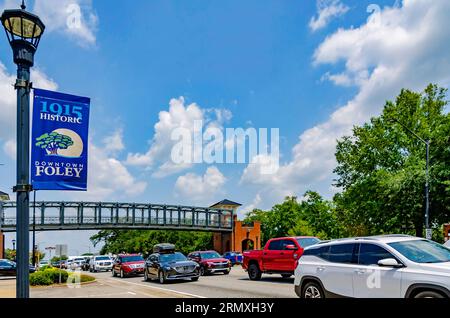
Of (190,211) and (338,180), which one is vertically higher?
(338,180)

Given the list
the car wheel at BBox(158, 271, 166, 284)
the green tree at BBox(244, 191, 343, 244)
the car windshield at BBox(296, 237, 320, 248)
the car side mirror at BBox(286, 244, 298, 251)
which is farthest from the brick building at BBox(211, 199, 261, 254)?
the car side mirror at BBox(286, 244, 298, 251)

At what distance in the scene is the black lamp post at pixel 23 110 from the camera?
20.1 ft

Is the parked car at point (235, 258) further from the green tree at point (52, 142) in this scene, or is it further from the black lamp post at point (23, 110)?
the black lamp post at point (23, 110)

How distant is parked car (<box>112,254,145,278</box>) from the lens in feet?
99.1

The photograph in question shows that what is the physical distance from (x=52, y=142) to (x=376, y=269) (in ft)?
21.8

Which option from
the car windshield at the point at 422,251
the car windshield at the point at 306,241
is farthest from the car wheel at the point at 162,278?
the car windshield at the point at 422,251

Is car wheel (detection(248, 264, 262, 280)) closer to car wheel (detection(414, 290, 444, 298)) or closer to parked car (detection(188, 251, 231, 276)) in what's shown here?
parked car (detection(188, 251, 231, 276))

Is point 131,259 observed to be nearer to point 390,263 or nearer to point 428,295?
point 390,263

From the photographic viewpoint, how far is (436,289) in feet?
25.4

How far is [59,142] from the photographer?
7.13 metres
